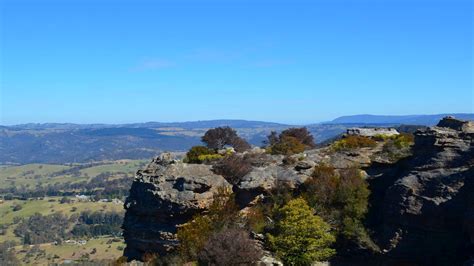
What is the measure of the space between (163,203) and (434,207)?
1352 centimetres

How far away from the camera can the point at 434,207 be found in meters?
22.2

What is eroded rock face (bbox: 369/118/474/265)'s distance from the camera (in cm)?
2142

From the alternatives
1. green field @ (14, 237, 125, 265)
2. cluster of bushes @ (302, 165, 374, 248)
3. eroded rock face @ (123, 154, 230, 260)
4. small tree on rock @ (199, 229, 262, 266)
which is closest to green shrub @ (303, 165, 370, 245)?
cluster of bushes @ (302, 165, 374, 248)

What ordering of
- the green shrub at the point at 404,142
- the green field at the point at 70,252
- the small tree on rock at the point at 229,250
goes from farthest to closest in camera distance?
1. the green field at the point at 70,252
2. the green shrub at the point at 404,142
3. the small tree on rock at the point at 229,250

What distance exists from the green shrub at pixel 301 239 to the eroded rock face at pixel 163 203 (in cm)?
500

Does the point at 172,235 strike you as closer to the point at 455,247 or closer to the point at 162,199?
the point at 162,199

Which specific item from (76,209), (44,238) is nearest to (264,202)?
(44,238)

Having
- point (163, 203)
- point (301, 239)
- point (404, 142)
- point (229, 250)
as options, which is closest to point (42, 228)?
point (163, 203)

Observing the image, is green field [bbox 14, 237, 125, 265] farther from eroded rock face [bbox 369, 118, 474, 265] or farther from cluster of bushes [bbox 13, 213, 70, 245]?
eroded rock face [bbox 369, 118, 474, 265]

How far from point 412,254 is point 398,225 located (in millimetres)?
1446

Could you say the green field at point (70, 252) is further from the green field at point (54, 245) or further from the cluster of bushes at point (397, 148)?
the cluster of bushes at point (397, 148)

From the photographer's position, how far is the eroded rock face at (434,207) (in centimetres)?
2142

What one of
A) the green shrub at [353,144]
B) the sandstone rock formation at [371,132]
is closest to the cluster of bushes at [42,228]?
the sandstone rock formation at [371,132]

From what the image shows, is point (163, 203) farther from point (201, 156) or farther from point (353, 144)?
point (353, 144)
